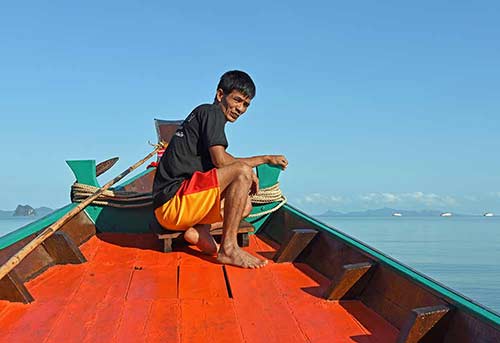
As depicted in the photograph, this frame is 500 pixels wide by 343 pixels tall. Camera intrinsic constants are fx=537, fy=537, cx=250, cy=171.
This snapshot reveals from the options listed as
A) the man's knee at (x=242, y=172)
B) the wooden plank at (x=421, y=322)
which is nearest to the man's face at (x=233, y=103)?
the man's knee at (x=242, y=172)

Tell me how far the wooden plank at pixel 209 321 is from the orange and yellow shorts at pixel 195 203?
2.70 ft

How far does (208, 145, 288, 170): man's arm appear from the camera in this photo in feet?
11.0

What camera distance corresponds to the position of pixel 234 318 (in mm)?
2379

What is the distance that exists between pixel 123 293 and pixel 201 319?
58cm

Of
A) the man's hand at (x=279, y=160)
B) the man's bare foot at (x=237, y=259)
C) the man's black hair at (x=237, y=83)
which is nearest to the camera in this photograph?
the man's bare foot at (x=237, y=259)

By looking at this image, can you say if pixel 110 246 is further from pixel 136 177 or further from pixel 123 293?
pixel 136 177

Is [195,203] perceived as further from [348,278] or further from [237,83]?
[348,278]

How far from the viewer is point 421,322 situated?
75.0 inches

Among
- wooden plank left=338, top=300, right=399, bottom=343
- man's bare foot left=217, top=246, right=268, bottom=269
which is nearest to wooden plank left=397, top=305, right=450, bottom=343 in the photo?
wooden plank left=338, top=300, right=399, bottom=343

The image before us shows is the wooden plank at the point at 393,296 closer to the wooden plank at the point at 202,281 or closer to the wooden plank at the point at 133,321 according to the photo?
the wooden plank at the point at 202,281

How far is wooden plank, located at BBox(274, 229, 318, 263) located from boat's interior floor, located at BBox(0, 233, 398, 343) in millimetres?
71

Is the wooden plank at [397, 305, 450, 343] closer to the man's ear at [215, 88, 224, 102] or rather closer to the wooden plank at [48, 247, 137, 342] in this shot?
the wooden plank at [48, 247, 137, 342]

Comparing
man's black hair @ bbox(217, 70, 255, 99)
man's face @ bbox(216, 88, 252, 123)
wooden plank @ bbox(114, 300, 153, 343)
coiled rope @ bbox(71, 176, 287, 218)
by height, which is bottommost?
wooden plank @ bbox(114, 300, 153, 343)

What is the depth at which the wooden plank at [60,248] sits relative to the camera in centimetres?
333
